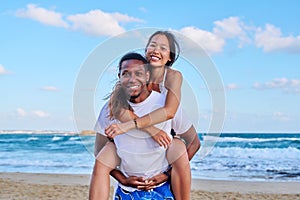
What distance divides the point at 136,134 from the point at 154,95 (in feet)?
0.73

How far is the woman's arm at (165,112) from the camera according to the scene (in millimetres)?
2756

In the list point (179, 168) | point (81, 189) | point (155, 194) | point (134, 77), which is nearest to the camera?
point (134, 77)

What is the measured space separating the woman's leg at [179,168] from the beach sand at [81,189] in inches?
313

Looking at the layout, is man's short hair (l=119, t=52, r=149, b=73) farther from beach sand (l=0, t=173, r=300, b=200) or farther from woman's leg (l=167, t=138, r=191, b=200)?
beach sand (l=0, t=173, r=300, b=200)

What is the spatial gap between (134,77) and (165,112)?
0.76 feet

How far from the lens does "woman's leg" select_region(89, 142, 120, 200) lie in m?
2.94

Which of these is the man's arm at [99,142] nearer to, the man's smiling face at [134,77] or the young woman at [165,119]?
the young woman at [165,119]

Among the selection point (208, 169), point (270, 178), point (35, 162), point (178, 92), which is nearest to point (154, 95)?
point (178, 92)

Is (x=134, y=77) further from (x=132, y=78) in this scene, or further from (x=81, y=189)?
(x=81, y=189)

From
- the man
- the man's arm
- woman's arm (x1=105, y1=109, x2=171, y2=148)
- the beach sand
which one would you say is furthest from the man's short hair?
the beach sand

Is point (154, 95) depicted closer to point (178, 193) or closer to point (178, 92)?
point (178, 92)

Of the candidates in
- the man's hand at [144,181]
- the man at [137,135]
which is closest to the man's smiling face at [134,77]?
the man at [137,135]

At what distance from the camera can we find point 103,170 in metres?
2.97

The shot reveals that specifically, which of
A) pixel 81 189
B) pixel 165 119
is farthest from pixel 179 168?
pixel 81 189
